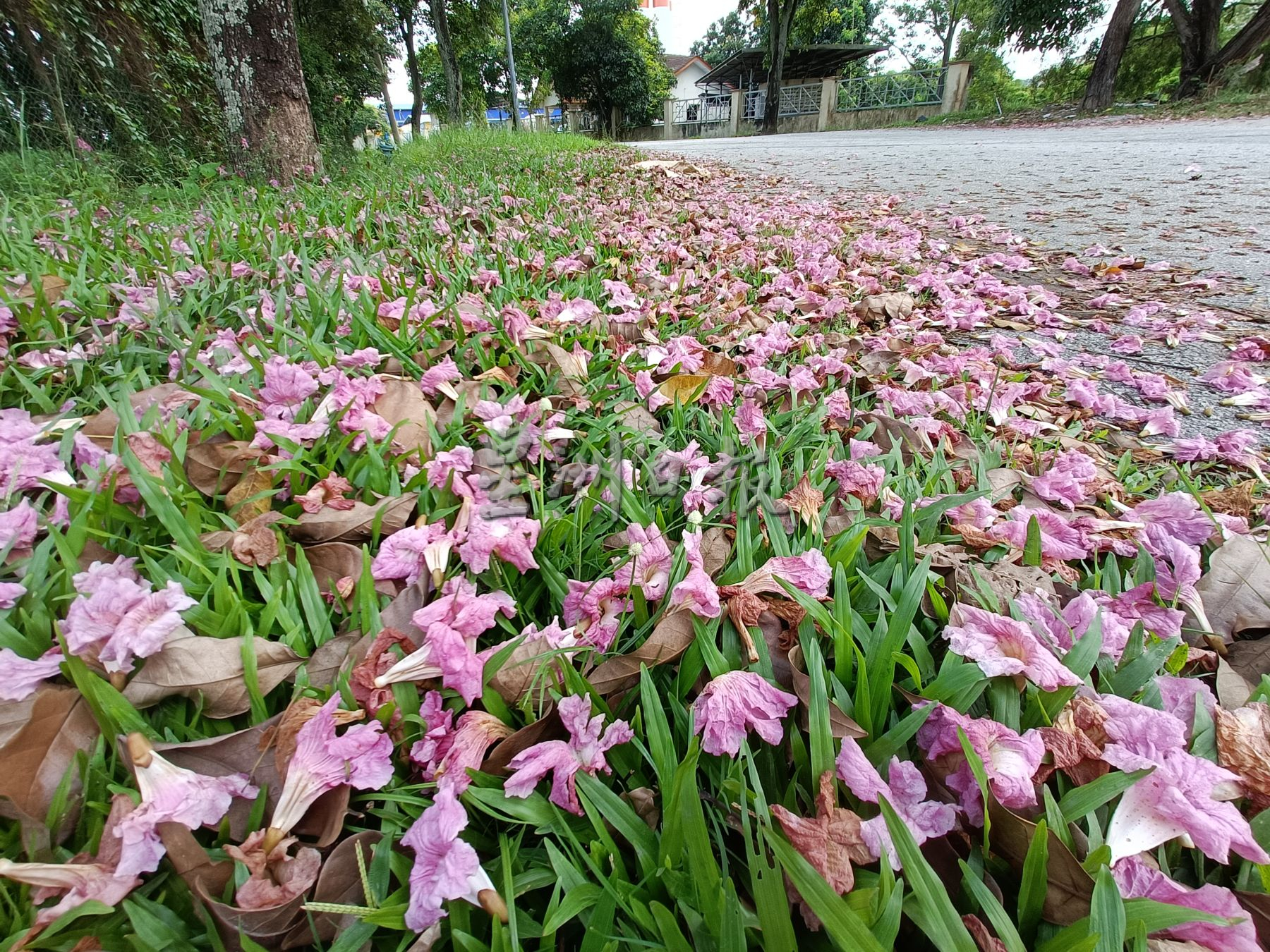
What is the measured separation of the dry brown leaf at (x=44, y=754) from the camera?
71cm

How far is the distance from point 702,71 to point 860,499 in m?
65.9

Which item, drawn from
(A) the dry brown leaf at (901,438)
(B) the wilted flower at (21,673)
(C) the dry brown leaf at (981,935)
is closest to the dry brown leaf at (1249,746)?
(C) the dry brown leaf at (981,935)

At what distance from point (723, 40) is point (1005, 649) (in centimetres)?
7682

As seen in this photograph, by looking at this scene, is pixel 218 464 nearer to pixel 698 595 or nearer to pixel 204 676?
pixel 204 676

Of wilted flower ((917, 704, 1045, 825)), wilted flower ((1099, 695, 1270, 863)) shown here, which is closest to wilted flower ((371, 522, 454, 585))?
wilted flower ((917, 704, 1045, 825))

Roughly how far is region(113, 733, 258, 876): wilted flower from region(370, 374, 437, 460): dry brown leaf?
745 millimetres

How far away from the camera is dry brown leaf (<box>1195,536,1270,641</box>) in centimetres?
103

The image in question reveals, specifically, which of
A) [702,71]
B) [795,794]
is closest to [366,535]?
[795,794]

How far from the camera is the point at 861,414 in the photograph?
173 centimetres

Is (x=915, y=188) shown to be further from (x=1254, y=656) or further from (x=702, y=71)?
(x=702, y=71)

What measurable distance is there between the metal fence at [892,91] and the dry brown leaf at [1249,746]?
98.0 ft

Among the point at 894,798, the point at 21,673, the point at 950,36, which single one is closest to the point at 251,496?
the point at 21,673

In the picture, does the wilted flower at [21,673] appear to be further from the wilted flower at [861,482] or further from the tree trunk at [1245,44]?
the tree trunk at [1245,44]

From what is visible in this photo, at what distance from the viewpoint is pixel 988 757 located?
2.54 ft
